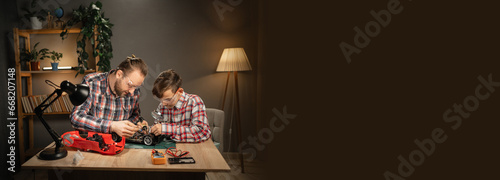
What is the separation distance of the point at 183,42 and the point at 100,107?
6.77 ft

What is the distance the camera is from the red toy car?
1628 millimetres

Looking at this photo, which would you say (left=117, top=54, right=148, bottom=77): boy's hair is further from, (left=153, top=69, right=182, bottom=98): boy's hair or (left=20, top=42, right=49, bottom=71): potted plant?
(left=20, top=42, right=49, bottom=71): potted plant

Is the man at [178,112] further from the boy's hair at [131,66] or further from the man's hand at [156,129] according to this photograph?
the boy's hair at [131,66]

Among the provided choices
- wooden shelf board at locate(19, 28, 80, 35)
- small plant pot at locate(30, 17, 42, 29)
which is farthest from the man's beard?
small plant pot at locate(30, 17, 42, 29)

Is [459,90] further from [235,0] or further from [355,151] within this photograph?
[235,0]

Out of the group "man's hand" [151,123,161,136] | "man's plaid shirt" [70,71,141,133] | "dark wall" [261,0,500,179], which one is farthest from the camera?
"man's hand" [151,123,161,136]

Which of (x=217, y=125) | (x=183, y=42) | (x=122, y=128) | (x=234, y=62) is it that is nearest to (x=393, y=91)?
(x=122, y=128)

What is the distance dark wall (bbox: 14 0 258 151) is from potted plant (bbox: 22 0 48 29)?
0.72 ft

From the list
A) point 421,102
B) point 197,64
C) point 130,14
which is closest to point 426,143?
point 421,102

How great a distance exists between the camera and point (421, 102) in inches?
24.7

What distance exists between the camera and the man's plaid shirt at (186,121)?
1969mm

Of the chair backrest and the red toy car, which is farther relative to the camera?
the chair backrest

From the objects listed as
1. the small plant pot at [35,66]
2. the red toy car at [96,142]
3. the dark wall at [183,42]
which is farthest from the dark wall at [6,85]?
the red toy car at [96,142]

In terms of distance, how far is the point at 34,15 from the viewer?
3.48 m
